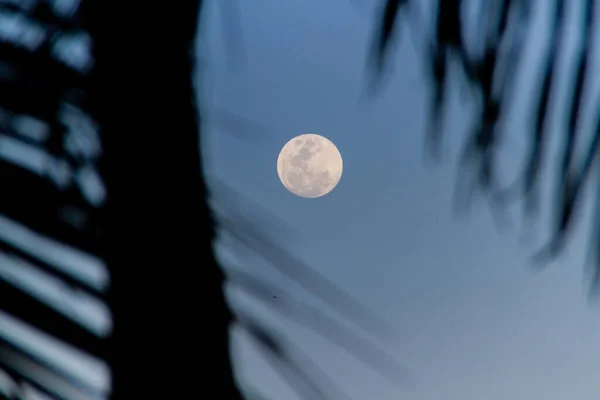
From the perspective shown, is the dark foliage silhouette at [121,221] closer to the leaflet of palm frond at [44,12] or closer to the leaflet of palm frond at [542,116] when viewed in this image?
the leaflet of palm frond at [44,12]

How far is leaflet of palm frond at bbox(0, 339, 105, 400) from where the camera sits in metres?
0.44

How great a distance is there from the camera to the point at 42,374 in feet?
1.46

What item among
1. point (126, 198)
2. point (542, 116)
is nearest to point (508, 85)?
point (542, 116)

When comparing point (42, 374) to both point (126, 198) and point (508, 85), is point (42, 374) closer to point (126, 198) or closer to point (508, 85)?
point (126, 198)

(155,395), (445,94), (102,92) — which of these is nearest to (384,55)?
(445,94)

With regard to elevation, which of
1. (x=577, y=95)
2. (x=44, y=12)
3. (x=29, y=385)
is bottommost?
(x=29, y=385)

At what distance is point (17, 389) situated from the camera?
1.44 feet

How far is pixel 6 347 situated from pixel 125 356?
0.32ft

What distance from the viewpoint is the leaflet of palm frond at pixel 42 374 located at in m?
0.44

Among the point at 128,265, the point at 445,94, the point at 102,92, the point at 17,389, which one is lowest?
the point at 17,389

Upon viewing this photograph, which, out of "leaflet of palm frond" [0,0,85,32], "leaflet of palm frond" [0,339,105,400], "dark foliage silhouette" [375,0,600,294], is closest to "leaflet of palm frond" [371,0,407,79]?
"dark foliage silhouette" [375,0,600,294]

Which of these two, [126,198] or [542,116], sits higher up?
[542,116]

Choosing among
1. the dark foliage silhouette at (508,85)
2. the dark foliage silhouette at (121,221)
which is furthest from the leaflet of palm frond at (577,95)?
the dark foliage silhouette at (121,221)

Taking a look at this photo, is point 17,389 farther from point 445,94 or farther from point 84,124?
point 445,94
